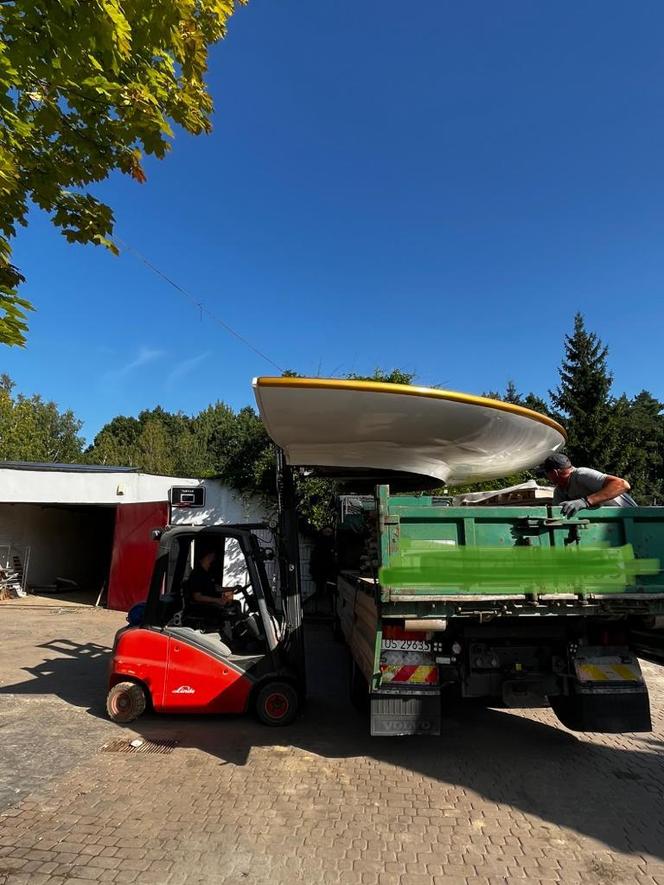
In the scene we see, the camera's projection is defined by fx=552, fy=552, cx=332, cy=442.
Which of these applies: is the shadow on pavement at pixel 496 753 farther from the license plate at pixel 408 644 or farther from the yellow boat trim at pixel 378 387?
the yellow boat trim at pixel 378 387

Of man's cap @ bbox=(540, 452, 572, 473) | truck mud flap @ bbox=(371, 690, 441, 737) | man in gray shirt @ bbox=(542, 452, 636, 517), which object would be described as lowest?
truck mud flap @ bbox=(371, 690, 441, 737)

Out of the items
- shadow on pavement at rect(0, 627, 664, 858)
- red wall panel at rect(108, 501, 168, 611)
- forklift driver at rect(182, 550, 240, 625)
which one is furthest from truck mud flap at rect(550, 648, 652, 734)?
red wall panel at rect(108, 501, 168, 611)

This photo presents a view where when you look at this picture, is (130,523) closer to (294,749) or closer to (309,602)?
(309,602)

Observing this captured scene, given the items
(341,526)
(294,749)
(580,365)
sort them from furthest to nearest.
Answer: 1. (580,365)
2. (341,526)
3. (294,749)

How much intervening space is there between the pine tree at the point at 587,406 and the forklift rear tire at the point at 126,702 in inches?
1047

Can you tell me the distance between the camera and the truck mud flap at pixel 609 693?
13.7 feet

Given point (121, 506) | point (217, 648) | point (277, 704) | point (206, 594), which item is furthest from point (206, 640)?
point (121, 506)

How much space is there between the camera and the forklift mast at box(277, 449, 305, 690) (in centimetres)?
549

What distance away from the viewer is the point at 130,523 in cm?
1452

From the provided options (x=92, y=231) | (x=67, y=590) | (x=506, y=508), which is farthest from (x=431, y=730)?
(x=67, y=590)

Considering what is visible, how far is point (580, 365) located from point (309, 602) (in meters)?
26.4

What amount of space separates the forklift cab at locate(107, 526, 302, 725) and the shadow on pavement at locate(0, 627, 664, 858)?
0.76 ft

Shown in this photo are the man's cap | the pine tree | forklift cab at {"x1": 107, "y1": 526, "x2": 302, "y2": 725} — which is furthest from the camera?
the pine tree

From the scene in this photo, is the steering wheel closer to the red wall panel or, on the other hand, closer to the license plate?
the license plate
